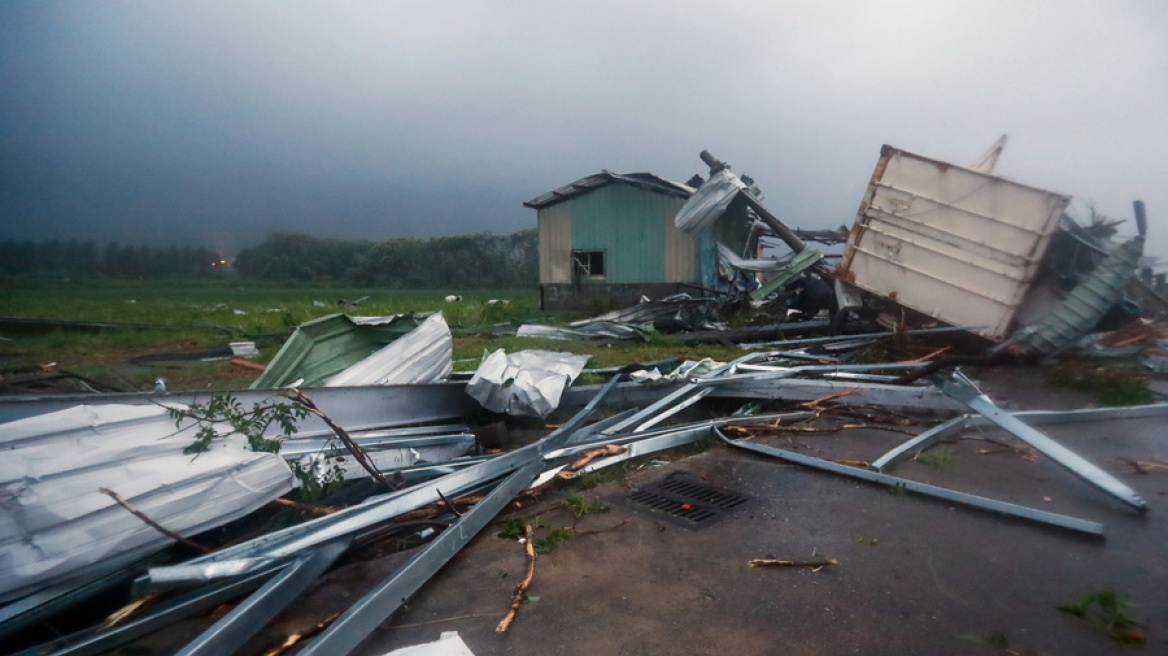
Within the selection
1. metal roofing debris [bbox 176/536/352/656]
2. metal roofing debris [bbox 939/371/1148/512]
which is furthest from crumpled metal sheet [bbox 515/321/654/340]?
metal roofing debris [bbox 176/536/352/656]

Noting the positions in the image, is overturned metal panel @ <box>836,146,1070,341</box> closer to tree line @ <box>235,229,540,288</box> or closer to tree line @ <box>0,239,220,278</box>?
tree line @ <box>0,239,220,278</box>

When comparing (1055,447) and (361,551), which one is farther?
(1055,447)

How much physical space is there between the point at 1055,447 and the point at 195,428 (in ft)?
16.0

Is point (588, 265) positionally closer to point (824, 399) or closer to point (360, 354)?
point (360, 354)

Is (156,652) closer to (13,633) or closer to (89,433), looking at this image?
(13,633)

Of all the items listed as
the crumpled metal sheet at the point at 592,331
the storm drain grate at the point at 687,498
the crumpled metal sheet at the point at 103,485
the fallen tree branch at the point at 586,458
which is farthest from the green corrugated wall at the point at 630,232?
the crumpled metal sheet at the point at 103,485

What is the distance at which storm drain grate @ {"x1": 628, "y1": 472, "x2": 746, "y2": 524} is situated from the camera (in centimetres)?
318

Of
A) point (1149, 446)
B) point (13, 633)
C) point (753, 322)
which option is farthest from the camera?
point (753, 322)

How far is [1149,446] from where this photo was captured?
4000mm

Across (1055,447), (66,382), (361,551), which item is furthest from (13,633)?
(1055,447)

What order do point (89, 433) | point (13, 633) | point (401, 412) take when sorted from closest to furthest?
point (13, 633), point (89, 433), point (401, 412)

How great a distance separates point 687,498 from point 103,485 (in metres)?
2.85

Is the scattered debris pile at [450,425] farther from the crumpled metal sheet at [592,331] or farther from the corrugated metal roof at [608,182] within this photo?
the corrugated metal roof at [608,182]

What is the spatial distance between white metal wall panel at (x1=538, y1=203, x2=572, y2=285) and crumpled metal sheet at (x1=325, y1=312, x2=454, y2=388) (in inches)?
401
